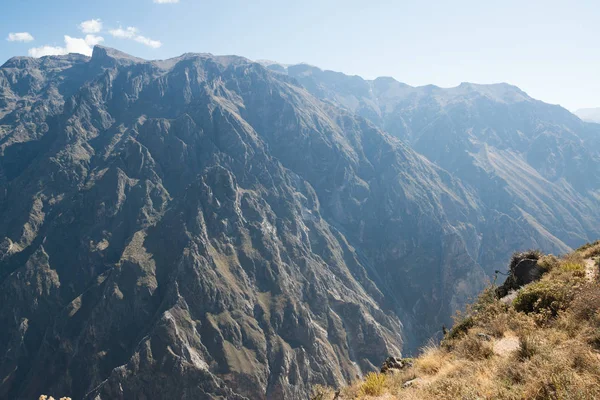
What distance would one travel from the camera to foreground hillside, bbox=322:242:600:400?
7910 mm

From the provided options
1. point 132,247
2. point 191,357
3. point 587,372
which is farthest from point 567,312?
point 132,247

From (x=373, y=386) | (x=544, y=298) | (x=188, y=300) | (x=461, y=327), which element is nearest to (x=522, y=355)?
(x=544, y=298)

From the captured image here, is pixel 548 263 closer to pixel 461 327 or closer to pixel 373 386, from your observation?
pixel 461 327

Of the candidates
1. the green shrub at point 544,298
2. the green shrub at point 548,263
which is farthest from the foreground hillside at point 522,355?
the green shrub at point 548,263

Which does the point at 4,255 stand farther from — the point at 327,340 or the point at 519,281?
the point at 519,281

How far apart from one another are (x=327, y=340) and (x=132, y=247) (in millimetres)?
92340

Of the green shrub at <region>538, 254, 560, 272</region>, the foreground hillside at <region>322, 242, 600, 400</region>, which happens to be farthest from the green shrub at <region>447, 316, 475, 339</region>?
the green shrub at <region>538, 254, 560, 272</region>

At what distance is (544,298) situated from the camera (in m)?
12.8

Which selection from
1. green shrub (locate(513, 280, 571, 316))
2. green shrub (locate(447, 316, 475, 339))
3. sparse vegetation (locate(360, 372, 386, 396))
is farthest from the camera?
green shrub (locate(447, 316, 475, 339))

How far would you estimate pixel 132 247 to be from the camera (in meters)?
159

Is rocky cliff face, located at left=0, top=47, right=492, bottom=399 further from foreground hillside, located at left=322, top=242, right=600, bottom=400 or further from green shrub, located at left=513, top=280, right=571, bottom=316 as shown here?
green shrub, located at left=513, top=280, right=571, bottom=316

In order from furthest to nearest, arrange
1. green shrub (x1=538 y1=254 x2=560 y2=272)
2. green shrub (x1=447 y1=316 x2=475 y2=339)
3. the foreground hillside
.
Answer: green shrub (x1=538 y1=254 x2=560 y2=272) < green shrub (x1=447 y1=316 x2=475 y2=339) < the foreground hillside

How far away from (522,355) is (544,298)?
157 inches

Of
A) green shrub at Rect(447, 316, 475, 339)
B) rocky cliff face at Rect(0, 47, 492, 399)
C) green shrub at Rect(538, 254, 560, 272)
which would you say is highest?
green shrub at Rect(538, 254, 560, 272)
